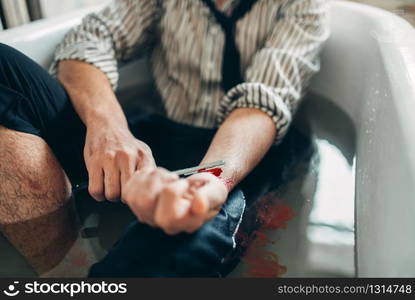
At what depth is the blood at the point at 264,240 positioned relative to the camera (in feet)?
2.15

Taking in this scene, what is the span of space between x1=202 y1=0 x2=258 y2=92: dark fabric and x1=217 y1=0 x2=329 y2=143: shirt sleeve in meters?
0.06

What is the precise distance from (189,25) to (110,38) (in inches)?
7.8

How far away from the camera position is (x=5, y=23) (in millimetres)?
1108

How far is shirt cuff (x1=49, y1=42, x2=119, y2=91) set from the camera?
89 cm

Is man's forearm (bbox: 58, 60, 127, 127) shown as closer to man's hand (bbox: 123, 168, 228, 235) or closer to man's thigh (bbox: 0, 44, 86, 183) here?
man's thigh (bbox: 0, 44, 86, 183)

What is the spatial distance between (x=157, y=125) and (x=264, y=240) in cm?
37

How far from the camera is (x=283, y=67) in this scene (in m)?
0.79

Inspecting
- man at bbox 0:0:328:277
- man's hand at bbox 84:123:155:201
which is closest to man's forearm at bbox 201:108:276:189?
man at bbox 0:0:328:277

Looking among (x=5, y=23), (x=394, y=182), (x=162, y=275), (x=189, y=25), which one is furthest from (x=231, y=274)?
(x=5, y=23)

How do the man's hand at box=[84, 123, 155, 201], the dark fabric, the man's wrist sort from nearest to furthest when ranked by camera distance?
the man's hand at box=[84, 123, 155, 201] → the man's wrist → the dark fabric

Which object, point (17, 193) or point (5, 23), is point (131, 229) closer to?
point (17, 193)

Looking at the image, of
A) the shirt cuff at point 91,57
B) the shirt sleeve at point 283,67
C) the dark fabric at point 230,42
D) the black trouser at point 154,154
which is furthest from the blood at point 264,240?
the shirt cuff at point 91,57

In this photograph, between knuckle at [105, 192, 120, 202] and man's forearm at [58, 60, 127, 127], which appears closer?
knuckle at [105, 192, 120, 202]

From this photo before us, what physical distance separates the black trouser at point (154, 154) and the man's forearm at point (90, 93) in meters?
0.03
